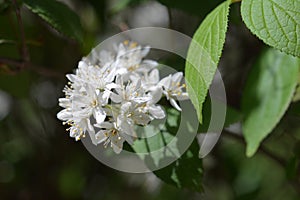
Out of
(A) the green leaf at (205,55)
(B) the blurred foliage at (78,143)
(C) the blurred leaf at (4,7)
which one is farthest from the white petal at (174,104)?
(B) the blurred foliage at (78,143)

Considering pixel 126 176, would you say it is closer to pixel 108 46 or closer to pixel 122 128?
pixel 108 46

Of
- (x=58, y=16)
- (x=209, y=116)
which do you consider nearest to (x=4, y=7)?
(x=58, y=16)

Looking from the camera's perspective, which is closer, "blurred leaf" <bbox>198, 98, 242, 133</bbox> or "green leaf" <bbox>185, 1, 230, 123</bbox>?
"green leaf" <bbox>185, 1, 230, 123</bbox>

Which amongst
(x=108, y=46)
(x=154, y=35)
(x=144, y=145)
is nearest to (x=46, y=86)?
(x=154, y=35)

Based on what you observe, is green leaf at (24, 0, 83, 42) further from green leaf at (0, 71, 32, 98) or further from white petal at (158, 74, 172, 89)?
green leaf at (0, 71, 32, 98)

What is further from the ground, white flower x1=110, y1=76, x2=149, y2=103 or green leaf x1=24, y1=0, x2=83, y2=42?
green leaf x1=24, y1=0, x2=83, y2=42

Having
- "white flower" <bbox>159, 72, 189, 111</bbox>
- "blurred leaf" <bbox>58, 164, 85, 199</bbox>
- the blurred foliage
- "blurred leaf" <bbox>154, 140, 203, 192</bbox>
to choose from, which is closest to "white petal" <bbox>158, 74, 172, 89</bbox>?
"white flower" <bbox>159, 72, 189, 111</bbox>
